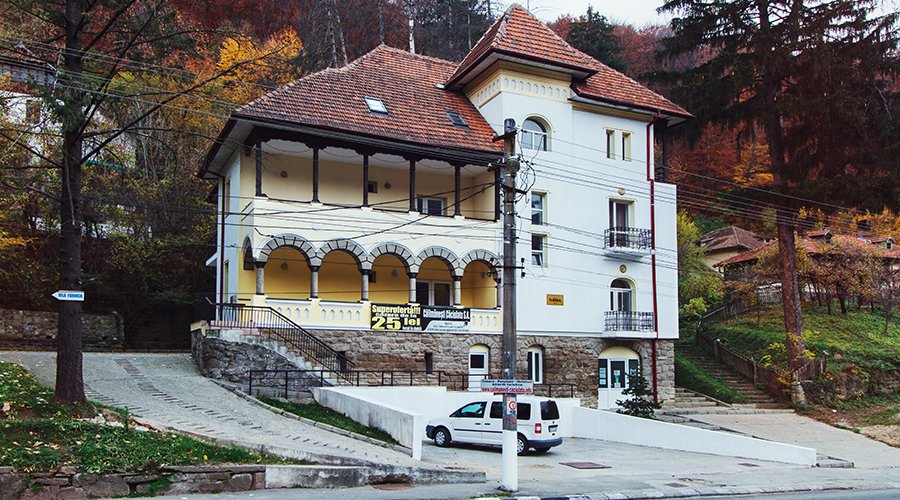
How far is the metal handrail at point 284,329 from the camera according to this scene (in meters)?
23.9

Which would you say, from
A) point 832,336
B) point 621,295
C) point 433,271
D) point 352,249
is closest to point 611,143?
point 621,295

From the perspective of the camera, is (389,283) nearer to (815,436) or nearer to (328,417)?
(328,417)

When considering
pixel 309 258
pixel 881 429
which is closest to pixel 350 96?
pixel 309 258

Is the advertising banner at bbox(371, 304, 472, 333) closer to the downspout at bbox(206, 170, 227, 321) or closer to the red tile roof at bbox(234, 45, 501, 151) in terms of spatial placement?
the red tile roof at bbox(234, 45, 501, 151)

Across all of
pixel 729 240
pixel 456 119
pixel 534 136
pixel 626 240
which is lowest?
pixel 626 240

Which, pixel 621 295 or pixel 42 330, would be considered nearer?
pixel 42 330

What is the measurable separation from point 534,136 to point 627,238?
5789 millimetres

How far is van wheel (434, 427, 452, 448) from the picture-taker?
21.5 meters

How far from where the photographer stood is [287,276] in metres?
28.5

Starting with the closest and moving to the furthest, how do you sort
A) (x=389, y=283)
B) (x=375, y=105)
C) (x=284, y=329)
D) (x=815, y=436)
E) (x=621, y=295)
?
(x=284, y=329) → (x=815, y=436) → (x=375, y=105) → (x=389, y=283) → (x=621, y=295)

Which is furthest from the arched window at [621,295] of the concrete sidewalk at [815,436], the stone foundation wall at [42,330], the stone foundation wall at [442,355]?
the stone foundation wall at [42,330]

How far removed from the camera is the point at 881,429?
27.1m

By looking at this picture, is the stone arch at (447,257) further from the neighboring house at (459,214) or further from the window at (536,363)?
the window at (536,363)

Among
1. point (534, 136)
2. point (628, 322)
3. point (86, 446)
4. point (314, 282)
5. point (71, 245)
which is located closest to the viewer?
point (86, 446)
